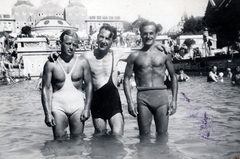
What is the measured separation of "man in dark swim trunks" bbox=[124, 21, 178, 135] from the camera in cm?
435

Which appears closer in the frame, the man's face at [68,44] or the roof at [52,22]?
the man's face at [68,44]

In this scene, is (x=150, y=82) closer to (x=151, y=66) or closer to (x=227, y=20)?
(x=151, y=66)

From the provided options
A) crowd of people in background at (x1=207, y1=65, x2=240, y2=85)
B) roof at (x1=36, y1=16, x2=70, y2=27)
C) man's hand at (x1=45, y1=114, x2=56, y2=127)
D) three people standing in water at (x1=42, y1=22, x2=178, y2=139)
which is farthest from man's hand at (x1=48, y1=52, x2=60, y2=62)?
roof at (x1=36, y1=16, x2=70, y2=27)

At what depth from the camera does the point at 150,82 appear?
4.41 metres

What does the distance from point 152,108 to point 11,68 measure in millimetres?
33587

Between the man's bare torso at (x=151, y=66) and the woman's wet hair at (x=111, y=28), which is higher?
the woman's wet hair at (x=111, y=28)

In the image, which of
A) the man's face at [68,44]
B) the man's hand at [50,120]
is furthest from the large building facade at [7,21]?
the man's hand at [50,120]

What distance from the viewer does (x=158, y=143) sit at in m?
4.73

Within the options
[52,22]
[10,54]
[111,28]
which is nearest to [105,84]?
[111,28]

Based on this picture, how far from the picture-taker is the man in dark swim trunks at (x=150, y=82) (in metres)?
4.35

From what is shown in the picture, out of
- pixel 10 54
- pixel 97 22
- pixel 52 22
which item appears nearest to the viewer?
pixel 10 54

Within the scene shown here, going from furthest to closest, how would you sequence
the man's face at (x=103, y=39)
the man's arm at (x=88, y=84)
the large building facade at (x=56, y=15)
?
1. the large building facade at (x=56, y=15)
2. the man's face at (x=103, y=39)
3. the man's arm at (x=88, y=84)

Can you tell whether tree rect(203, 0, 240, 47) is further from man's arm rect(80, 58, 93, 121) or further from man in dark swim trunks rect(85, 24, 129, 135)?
man's arm rect(80, 58, 93, 121)

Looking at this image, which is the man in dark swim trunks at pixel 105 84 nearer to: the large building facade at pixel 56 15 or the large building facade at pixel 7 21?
the large building facade at pixel 56 15
